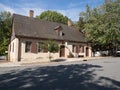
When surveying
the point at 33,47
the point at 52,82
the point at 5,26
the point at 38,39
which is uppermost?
the point at 5,26

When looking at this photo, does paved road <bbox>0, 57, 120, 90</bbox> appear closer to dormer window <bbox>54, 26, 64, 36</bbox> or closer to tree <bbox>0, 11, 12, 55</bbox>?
dormer window <bbox>54, 26, 64, 36</bbox>

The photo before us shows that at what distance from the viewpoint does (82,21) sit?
1672 inches

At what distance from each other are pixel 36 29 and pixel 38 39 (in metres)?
2.45

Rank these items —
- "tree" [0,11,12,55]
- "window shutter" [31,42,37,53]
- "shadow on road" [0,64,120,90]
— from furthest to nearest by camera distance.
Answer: "tree" [0,11,12,55]
"window shutter" [31,42,37,53]
"shadow on road" [0,64,120,90]

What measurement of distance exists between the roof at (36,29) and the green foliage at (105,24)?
2753 millimetres

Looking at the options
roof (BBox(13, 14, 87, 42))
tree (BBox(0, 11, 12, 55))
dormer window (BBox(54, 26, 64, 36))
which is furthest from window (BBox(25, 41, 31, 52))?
tree (BBox(0, 11, 12, 55))

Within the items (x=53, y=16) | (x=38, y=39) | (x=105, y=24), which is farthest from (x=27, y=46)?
(x=53, y=16)

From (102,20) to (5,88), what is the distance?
31.0m

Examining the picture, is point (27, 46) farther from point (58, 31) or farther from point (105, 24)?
point (105, 24)

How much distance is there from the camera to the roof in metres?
28.6

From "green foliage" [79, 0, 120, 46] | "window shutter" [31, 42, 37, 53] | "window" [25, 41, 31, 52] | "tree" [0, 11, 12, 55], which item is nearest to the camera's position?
"window" [25, 41, 31, 52]

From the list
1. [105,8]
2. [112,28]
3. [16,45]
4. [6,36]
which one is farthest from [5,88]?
[6,36]

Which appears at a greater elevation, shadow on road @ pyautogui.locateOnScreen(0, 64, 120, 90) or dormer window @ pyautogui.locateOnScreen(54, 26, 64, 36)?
dormer window @ pyautogui.locateOnScreen(54, 26, 64, 36)

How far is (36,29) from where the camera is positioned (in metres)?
31.1
